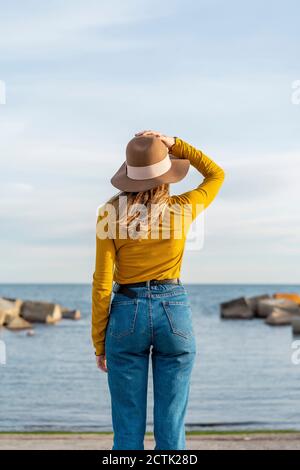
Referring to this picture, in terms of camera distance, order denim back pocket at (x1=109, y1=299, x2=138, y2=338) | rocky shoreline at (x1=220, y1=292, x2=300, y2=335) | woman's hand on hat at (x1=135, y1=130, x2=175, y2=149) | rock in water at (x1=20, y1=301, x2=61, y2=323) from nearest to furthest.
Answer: denim back pocket at (x1=109, y1=299, x2=138, y2=338), woman's hand on hat at (x1=135, y1=130, x2=175, y2=149), rock in water at (x1=20, y1=301, x2=61, y2=323), rocky shoreline at (x1=220, y1=292, x2=300, y2=335)

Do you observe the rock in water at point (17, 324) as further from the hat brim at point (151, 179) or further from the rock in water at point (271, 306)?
the hat brim at point (151, 179)

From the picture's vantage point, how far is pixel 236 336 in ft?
126

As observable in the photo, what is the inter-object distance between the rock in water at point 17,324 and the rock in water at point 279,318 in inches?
540

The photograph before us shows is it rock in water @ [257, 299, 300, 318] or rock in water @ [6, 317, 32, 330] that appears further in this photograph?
rock in water @ [257, 299, 300, 318]

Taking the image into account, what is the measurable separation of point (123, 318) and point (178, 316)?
285 millimetres

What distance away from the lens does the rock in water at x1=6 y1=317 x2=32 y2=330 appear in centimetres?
4242

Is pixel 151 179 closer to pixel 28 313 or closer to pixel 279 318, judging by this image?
pixel 28 313

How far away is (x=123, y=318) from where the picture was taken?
4426 mm

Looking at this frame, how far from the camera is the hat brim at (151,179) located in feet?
14.6

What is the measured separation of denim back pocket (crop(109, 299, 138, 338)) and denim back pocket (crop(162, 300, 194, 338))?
166 mm

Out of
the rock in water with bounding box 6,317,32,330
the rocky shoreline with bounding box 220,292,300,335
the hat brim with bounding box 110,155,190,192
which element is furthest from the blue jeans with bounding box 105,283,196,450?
the rocky shoreline with bounding box 220,292,300,335

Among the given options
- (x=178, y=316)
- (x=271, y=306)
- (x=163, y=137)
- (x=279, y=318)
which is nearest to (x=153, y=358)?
(x=178, y=316)

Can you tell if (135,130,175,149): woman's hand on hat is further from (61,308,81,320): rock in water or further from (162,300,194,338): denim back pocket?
(61,308,81,320): rock in water
